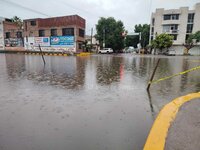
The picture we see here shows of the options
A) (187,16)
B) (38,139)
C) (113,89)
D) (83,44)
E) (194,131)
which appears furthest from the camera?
(187,16)

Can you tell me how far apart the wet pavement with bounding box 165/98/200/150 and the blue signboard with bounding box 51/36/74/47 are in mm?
34917

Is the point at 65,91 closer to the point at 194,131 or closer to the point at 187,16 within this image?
the point at 194,131

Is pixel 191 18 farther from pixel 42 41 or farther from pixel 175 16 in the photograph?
pixel 42 41

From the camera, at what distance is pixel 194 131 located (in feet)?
9.38

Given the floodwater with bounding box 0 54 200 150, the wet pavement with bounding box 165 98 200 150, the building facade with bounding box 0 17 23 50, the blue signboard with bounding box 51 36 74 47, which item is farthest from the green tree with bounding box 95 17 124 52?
the wet pavement with bounding box 165 98 200 150

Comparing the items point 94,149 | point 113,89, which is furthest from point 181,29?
point 94,149

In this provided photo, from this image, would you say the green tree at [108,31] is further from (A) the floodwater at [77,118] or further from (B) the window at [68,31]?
(A) the floodwater at [77,118]

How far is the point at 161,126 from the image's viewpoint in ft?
10.0

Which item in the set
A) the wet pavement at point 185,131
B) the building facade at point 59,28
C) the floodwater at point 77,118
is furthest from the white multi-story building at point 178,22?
the wet pavement at point 185,131

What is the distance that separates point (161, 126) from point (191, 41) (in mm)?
50454

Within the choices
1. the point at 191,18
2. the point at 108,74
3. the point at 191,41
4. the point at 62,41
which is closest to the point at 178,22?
the point at 191,18

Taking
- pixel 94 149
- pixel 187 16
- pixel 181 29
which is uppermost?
pixel 187 16

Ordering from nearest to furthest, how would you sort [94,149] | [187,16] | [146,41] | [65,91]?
[94,149]
[65,91]
[187,16]
[146,41]

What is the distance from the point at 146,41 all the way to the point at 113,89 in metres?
63.7
